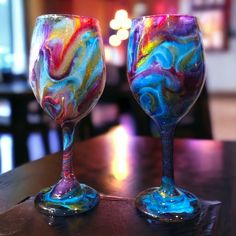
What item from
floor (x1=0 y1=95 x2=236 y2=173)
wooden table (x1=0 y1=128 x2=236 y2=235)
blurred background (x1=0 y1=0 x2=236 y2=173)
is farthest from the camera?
floor (x1=0 y1=95 x2=236 y2=173)

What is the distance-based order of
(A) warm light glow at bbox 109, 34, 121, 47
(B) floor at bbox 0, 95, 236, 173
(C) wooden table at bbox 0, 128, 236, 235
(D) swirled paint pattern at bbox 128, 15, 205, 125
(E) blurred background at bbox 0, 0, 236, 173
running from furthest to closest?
(A) warm light glow at bbox 109, 34, 121, 47, (B) floor at bbox 0, 95, 236, 173, (E) blurred background at bbox 0, 0, 236, 173, (C) wooden table at bbox 0, 128, 236, 235, (D) swirled paint pattern at bbox 128, 15, 205, 125

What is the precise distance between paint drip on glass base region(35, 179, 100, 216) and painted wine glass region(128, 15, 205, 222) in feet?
0.25

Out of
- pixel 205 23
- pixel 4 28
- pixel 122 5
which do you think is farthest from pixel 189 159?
pixel 122 5

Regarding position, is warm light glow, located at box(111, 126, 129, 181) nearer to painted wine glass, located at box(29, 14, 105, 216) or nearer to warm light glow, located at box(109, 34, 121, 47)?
painted wine glass, located at box(29, 14, 105, 216)

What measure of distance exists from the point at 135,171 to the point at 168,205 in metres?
0.19

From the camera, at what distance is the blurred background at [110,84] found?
2.14 meters

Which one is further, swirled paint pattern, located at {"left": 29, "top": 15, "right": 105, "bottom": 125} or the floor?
the floor

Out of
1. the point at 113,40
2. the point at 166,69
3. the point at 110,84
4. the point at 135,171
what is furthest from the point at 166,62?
the point at 113,40

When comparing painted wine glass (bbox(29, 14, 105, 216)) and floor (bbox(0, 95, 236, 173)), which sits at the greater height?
painted wine glass (bbox(29, 14, 105, 216))

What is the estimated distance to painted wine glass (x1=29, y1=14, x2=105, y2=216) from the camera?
1.48 ft

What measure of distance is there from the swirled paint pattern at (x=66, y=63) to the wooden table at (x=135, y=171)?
0.51 feet

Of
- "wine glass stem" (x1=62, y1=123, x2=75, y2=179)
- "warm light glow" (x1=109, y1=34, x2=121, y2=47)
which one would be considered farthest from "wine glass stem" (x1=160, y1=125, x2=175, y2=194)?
"warm light glow" (x1=109, y1=34, x2=121, y2=47)

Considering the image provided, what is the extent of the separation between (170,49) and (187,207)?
0.62 feet

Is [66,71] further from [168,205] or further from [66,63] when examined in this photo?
[168,205]
